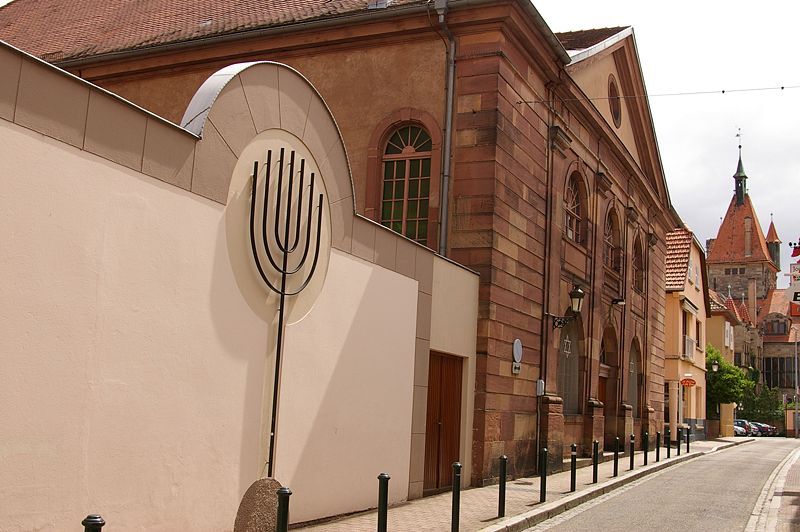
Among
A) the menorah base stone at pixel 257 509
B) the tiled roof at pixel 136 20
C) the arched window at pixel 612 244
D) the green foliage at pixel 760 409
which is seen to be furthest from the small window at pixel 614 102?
the green foliage at pixel 760 409

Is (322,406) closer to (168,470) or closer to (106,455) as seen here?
(168,470)

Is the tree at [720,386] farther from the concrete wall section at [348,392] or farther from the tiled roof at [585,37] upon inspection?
the concrete wall section at [348,392]

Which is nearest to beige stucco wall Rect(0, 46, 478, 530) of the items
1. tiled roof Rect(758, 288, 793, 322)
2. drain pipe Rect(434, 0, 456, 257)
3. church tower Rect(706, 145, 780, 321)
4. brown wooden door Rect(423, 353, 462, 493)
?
brown wooden door Rect(423, 353, 462, 493)

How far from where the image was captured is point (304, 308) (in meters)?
10.0

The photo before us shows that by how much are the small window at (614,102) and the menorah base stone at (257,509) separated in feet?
53.7

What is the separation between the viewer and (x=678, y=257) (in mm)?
40594

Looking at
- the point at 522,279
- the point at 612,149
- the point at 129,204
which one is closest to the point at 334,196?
the point at 129,204

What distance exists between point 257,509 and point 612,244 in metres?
17.5

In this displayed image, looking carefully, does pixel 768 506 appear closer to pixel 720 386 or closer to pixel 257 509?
pixel 257 509

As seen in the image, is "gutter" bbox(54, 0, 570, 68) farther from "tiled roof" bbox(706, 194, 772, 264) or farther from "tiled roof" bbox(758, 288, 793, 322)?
"tiled roof" bbox(706, 194, 772, 264)

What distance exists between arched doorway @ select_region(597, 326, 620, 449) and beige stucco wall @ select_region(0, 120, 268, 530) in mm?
16189

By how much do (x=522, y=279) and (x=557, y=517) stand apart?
5.31 m

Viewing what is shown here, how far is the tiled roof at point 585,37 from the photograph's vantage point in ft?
73.8

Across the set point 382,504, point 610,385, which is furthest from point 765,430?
point 382,504
